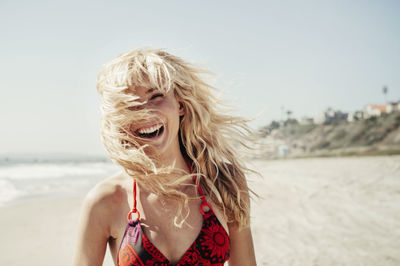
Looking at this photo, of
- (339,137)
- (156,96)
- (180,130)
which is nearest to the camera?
(156,96)

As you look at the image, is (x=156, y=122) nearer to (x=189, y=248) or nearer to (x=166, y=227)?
(x=166, y=227)

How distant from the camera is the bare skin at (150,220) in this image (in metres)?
1.70

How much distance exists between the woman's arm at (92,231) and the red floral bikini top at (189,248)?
0.45ft

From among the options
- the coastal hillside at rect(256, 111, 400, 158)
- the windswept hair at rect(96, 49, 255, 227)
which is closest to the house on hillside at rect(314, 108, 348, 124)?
the coastal hillside at rect(256, 111, 400, 158)

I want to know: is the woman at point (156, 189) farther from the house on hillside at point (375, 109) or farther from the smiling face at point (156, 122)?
the house on hillside at point (375, 109)

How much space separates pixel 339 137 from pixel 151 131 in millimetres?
53636

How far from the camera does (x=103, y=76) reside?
2010mm

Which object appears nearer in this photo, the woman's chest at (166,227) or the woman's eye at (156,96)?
the woman's chest at (166,227)

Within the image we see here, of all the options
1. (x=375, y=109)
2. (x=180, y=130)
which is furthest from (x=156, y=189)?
(x=375, y=109)

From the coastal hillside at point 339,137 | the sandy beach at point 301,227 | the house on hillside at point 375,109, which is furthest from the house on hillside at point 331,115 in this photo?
the sandy beach at point 301,227

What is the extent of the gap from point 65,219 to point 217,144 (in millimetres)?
6284

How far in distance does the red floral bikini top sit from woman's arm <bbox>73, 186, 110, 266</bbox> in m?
0.14

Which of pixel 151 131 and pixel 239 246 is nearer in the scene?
pixel 151 131

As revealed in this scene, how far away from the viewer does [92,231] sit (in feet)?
5.55
